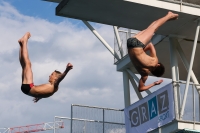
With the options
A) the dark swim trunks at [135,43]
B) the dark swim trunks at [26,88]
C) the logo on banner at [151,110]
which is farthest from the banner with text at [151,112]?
the dark swim trunks at [26,88]

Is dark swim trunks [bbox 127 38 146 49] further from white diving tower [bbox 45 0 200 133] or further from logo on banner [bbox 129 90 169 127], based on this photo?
logo on banner [bbox 129 90 169 127]

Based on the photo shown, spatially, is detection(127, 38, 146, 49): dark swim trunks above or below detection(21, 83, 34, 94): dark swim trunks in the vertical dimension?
above

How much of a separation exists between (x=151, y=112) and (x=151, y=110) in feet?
0.26

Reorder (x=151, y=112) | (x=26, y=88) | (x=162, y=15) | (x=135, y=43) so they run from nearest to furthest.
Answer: (x=135, y=43), (x=26, y=88), (x=162, y=15), (x=151, y=112)

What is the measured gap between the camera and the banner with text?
25109 mm

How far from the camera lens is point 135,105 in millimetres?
27406

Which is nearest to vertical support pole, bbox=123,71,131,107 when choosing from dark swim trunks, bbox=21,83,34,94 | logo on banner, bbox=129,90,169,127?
logo on banner, bbox=129,90,169,127

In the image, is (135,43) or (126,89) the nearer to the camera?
(135,43)

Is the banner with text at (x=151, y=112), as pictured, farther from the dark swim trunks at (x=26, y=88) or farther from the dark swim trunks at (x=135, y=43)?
the dark swim trunks at (x=26, y=88)

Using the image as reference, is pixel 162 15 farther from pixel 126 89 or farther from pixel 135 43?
pixel 135 43

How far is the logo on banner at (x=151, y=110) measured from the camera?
25.3m

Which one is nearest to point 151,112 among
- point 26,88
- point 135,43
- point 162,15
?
point 162,15

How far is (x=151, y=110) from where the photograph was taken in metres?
26.2

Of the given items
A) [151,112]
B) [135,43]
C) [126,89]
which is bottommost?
[135,43]
